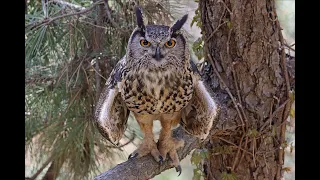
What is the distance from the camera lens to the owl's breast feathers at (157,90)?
1.02 meters

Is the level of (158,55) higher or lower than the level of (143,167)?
higher

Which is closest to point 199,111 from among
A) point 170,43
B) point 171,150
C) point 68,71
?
point 171,150

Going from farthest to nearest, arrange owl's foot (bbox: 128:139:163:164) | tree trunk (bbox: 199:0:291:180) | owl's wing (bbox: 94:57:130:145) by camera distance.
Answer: tree trunk (bbox: 199:0:291:180) → owl's foot (bbox: 128:139:163:164) → owl's wing (bbox: 94:57:130:145)

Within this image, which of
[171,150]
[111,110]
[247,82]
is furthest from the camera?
[247,82]

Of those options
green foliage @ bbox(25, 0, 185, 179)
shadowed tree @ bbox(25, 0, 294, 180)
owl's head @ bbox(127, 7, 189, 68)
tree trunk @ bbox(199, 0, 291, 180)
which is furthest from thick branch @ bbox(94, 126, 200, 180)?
green foliage @ bbox(25, 0, 185, 179)

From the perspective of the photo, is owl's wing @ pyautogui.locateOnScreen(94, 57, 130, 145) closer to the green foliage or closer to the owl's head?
the owl's head

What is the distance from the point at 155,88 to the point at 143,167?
0.24 metres

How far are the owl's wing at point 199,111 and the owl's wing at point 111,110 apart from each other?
19 cm

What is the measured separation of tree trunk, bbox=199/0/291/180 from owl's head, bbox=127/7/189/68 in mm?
385

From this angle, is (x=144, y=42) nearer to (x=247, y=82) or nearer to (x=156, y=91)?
(x=156, y=91)

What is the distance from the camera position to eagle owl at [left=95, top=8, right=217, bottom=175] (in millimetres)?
976

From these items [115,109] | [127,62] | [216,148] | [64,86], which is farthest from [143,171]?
[64,86]

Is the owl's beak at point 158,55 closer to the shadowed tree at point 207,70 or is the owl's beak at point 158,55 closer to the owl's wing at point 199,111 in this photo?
the owl's wing at point 199,111

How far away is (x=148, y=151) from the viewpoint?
1.21 m
